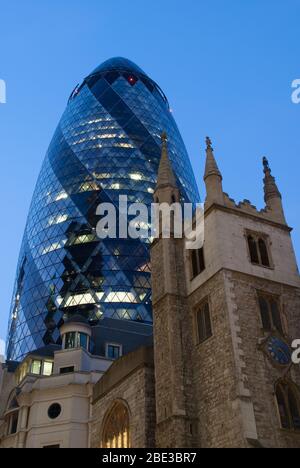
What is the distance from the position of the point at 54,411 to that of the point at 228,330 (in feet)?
50.9

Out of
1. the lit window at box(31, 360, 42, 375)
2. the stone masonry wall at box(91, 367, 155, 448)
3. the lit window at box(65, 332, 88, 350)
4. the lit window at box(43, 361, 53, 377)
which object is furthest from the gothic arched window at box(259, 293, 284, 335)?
the lit window at box(43, 361, 53, 377)

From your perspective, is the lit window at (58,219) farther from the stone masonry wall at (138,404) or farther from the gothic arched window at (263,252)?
the gothic arched window at (263,252)

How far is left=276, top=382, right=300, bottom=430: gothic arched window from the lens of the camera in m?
21.6

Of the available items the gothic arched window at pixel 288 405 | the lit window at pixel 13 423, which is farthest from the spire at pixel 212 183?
the lit window at pixel 13 423

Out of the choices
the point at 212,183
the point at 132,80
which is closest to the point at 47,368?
the point at 212,183

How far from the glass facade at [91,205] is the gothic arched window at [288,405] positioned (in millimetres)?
31790

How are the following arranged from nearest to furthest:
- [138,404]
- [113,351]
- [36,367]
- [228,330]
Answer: [228,330] < [138,404] < [36,367] < [113,351]

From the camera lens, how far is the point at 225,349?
73.3 ft

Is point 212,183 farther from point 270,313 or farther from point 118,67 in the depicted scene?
point 118,67

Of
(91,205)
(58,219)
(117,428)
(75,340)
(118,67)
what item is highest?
(118,67)

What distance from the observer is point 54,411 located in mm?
33344
